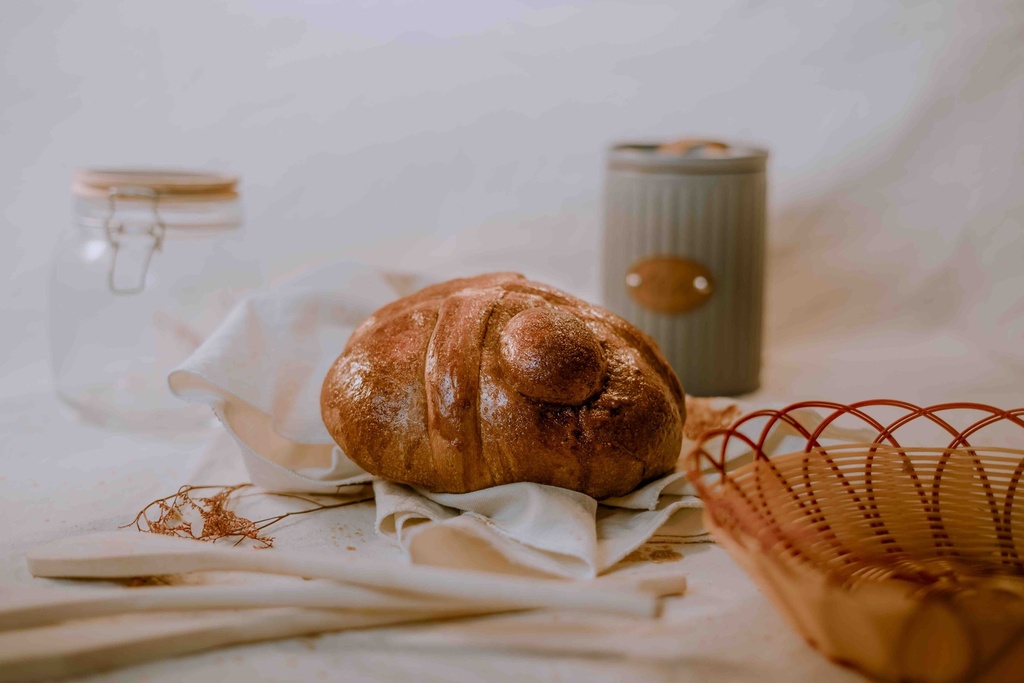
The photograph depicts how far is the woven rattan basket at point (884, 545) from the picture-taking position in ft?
2.76

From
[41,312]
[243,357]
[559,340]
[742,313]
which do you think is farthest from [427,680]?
[41,312]

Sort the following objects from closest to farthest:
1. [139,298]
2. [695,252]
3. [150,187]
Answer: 1. [150,187]
2. [139,298]
3. [695,252]

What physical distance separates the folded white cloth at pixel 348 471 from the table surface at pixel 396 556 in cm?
6

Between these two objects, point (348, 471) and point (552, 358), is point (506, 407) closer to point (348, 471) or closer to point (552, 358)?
point (552, 358)

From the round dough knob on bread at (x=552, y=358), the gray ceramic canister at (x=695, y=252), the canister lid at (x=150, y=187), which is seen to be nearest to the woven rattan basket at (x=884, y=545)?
the round dough knob on bread at (x=552, y=358)

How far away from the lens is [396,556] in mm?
1206

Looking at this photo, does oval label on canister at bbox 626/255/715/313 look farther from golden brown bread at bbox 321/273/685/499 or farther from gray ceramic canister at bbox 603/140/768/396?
golden brown bread at bbox 321/273/685/499

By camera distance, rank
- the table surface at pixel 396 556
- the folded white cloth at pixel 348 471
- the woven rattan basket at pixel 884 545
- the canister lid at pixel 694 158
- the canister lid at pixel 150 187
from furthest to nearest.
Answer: the canister lid at pixel 694 158 → the canister lid at pixel 150 187 → the folded white cloth at pixel 348 471 → the table surface at pixel 396 556 → the woven rattan basket at pixel 884 545

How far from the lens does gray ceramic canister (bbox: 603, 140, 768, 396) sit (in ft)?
5.96

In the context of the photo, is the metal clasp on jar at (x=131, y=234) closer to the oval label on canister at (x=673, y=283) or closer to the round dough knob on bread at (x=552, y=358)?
the round dough knob on bread at (x=552, y=358)

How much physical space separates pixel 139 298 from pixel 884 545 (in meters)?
1.23

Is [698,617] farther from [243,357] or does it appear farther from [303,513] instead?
[243,357]

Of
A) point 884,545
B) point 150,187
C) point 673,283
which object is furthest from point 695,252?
point 150,187

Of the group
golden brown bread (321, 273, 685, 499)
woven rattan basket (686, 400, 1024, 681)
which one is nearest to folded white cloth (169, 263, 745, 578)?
golden brown bread (321, 273, 685, 499)
